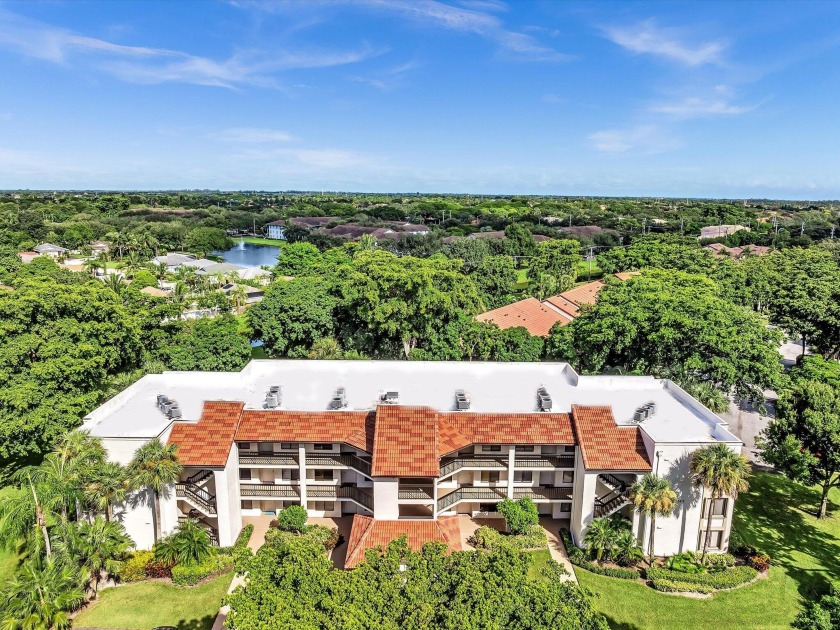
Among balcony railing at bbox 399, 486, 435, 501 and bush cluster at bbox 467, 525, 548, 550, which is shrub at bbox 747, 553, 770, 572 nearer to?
bush cluster at bbox 467, 525, 548, 550

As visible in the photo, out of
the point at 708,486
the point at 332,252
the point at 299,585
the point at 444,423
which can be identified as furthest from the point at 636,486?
the point at 332,252

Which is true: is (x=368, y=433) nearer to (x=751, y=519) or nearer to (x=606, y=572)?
(x=606, y=572)

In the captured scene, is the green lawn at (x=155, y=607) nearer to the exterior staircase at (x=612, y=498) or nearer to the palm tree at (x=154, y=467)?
the palm tree at (x=154, y=467)

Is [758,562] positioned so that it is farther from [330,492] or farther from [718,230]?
[718,230]

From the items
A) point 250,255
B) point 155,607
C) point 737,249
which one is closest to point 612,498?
point 155,607

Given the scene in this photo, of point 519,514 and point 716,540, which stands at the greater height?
point 519,514

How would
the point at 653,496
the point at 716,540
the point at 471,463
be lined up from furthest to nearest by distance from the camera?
the point at 471,463 → the point at 716,540 → the point at 653,496
